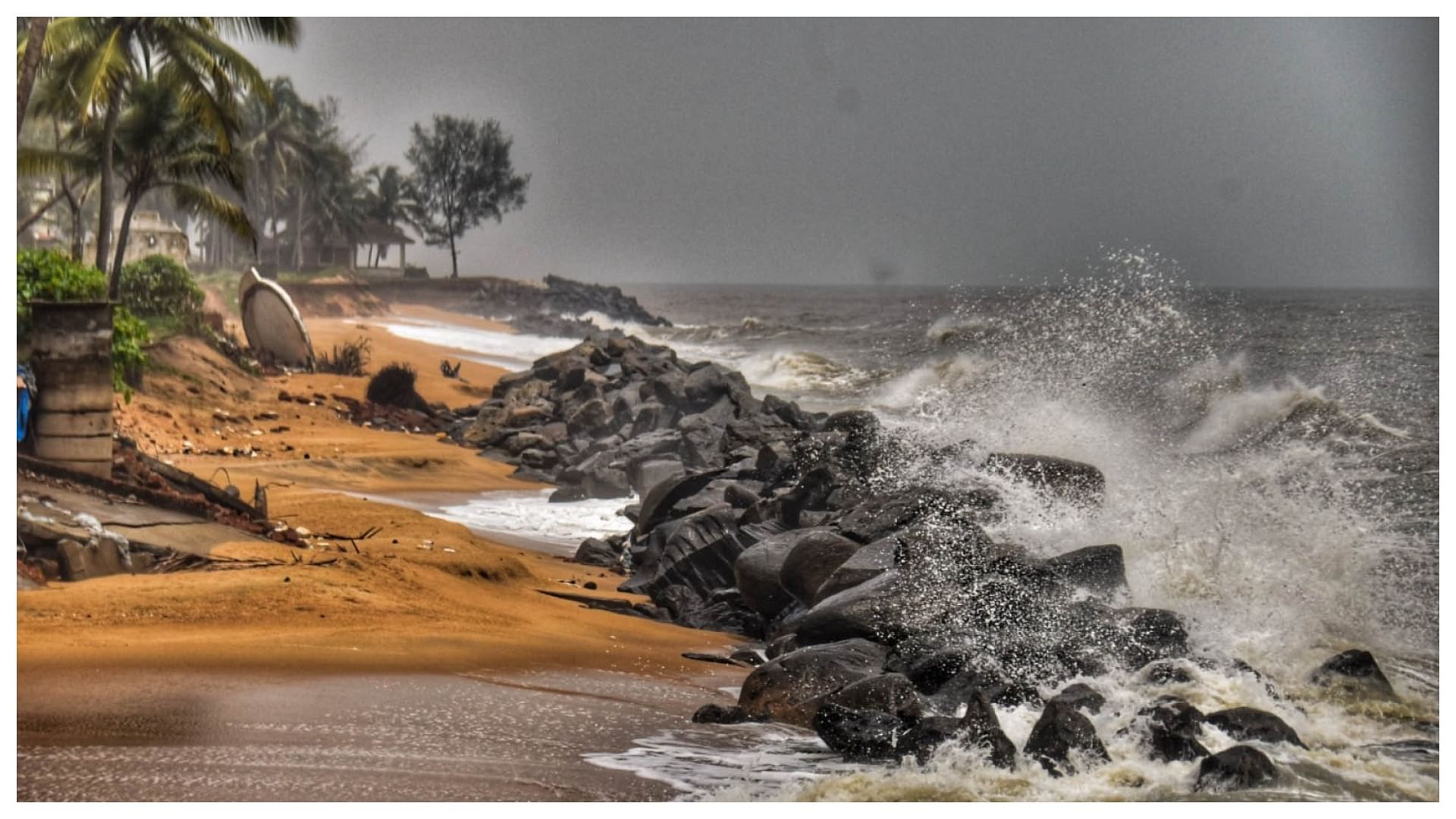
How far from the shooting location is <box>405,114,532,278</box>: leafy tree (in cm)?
652

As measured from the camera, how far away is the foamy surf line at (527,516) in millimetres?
7215

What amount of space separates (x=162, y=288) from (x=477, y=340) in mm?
1558

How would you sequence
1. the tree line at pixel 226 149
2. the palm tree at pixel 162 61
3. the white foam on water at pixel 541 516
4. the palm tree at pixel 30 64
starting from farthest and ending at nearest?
the white foam on water at pixel 541 516
the tree line at pixel 226 149
the palm tree at pixel 162 61
the palm tree at pixel 30 64

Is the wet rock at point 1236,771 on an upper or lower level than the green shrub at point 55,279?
lower

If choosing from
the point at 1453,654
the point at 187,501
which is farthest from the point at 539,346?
the point at 1453,654

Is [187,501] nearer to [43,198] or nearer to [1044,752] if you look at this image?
[43,198]

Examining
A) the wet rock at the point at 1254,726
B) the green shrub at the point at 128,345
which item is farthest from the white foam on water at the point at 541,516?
the wet rock at the point at 1254,726

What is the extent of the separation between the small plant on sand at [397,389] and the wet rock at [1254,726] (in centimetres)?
409

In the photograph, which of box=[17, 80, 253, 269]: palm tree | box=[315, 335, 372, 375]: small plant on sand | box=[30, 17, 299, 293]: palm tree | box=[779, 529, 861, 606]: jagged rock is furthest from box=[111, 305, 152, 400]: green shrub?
box=[779, 529, 861, 606]: jagged rock

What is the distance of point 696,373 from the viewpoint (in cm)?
733

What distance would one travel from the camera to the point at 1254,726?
5012 mm

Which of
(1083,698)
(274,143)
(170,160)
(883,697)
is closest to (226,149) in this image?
(170,160)

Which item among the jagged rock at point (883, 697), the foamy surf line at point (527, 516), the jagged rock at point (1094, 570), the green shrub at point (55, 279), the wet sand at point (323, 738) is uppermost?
the green shrub at point (55, 279)

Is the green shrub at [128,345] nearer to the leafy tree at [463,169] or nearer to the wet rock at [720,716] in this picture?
the leafy tree at [463,169]
